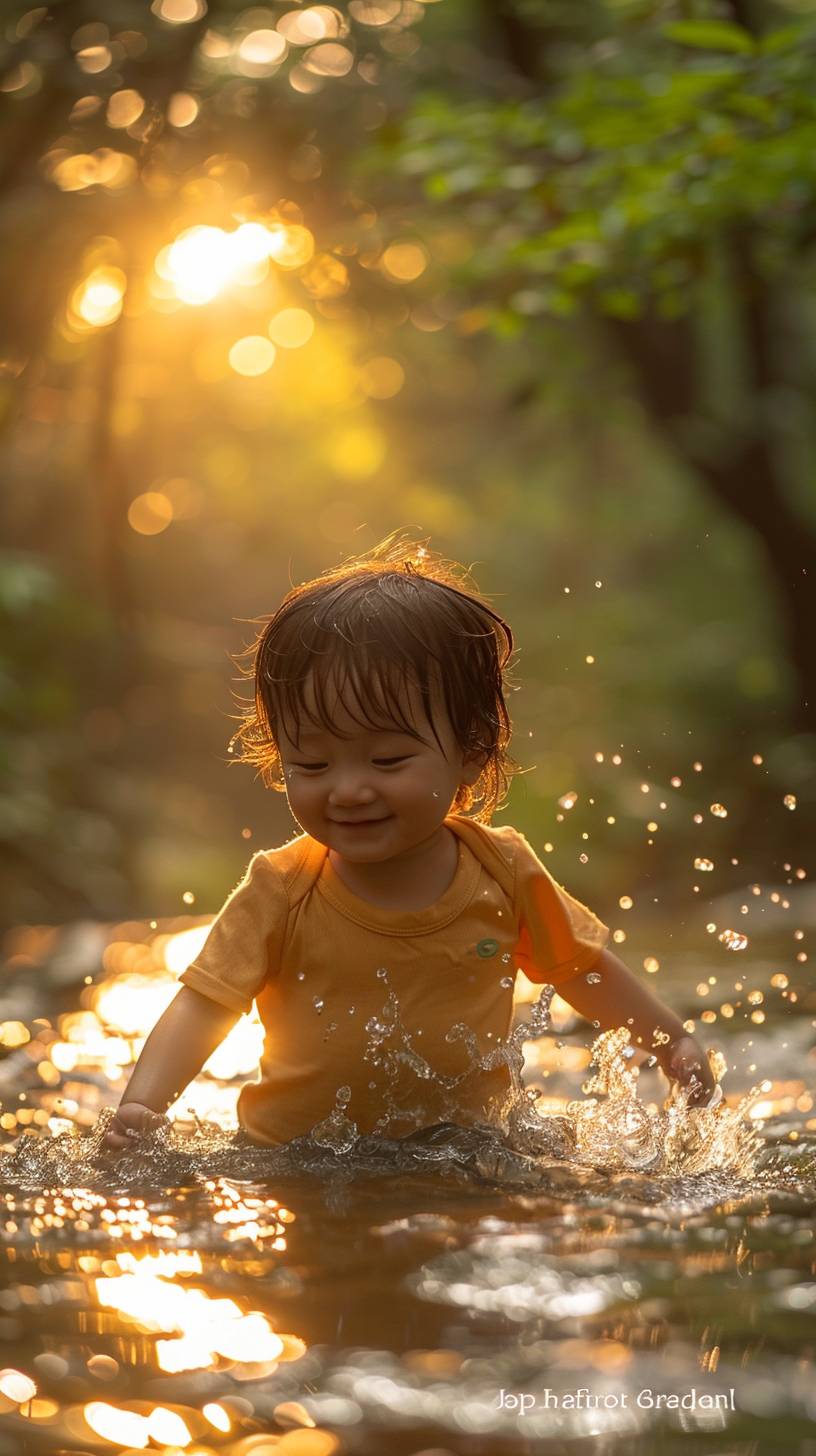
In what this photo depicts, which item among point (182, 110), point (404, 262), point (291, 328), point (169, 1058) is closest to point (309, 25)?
point (182, 110)

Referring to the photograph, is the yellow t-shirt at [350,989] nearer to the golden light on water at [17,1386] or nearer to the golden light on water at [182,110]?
the golden light on water at [17,1386]

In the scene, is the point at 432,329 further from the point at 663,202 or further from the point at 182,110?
the point at 663,202

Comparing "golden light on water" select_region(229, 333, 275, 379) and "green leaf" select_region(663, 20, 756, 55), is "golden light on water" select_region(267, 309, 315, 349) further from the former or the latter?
"green leaf" select_region(663, 20, 756, 55)

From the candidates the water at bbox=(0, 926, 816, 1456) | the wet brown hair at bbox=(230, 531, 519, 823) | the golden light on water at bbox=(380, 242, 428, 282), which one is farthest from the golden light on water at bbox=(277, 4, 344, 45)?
the water at bbox=(0, 926, 816, 1456)

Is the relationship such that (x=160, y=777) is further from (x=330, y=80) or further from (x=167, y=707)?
(x=330, y=80)

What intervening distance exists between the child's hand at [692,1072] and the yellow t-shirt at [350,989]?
39 centimetres

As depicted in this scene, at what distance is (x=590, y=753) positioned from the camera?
14367 millimetres

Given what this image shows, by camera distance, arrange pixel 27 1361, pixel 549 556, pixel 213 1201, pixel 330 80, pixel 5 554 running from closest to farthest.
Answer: pixel 27 1361 → pixel 213 1201 → pixel 330 80 → pixel 5 554 → pixel 549 556

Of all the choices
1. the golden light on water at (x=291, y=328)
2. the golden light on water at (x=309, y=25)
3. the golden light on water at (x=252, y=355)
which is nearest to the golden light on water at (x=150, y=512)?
the golden light on water at (x=252, y=355)

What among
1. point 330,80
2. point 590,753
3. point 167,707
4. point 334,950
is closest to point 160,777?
point 167,707

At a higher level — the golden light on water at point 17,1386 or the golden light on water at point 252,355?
the golden light on water at point 252,355

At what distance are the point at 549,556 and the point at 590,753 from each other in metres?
8.26

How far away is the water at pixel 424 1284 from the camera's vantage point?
5.87ft

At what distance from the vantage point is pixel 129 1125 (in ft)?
10.2
